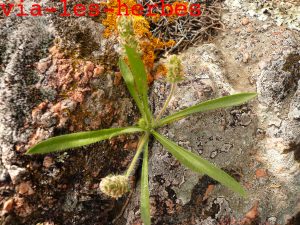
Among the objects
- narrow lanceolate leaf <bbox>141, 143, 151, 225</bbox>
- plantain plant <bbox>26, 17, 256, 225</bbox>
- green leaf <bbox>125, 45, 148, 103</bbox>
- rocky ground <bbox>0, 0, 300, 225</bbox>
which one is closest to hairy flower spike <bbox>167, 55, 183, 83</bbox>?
plantain plant <bbox>26, 17, 256, 225</bbox>

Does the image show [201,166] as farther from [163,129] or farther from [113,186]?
[113,186]

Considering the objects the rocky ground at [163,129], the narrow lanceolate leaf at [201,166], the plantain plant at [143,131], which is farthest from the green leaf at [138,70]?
the narrow lanceolate leaf at [201,166]

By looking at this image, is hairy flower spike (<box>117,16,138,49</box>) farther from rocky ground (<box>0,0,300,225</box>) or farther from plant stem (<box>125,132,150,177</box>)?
plant stem (<box>125,132,150,177</box>)

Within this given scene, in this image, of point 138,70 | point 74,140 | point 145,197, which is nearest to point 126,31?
point 138,70

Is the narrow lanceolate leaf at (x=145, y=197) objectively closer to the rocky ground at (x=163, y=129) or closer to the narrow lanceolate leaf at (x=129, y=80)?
the rocky ground at (x=163, y=129)

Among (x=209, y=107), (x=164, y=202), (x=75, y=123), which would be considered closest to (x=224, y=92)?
(x=209, y=107)
